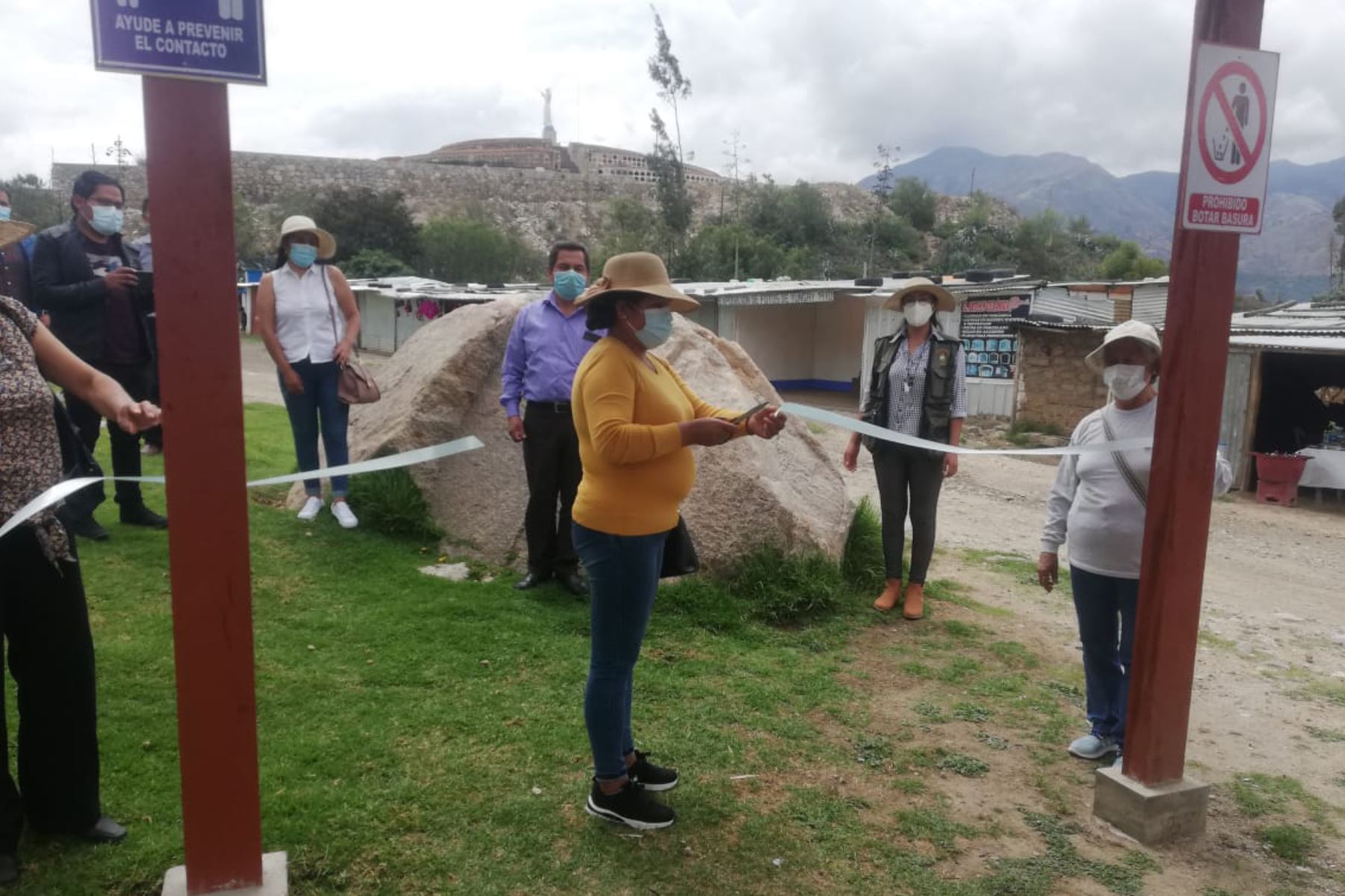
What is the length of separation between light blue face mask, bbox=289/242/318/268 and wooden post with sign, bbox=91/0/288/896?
3.61m

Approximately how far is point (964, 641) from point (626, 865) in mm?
2921

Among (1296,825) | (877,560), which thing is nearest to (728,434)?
(1296,825)

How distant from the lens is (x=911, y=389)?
17.8ft

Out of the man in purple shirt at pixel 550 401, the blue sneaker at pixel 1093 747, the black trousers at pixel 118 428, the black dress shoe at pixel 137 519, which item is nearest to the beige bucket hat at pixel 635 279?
the man in purple shirt at pixel 550 401

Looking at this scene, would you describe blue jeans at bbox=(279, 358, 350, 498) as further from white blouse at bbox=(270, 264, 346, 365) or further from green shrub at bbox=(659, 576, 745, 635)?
green shrub at bbox=(659, 576, 745, 635)

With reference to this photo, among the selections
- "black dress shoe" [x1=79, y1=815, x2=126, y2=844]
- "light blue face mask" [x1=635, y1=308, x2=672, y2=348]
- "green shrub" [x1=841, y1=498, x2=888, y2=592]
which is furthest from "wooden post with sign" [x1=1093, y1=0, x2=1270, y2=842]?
"black dress shoe" [x1=79, y1=815, x2=126, y2=844]

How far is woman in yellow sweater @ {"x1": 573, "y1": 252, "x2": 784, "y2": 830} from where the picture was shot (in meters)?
2.90

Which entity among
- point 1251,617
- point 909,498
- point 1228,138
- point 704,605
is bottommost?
point 1251,617

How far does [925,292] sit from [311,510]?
4063 mm

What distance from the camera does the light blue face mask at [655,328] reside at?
119 inches

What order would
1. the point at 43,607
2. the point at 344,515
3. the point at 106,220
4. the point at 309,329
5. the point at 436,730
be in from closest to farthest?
the point at 43,607, the point at 436,730, the point at 106,220, the point at 309,329, the point at 344,515

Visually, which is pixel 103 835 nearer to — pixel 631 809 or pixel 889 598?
pixel 631 809

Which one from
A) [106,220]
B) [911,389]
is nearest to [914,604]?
[911,389]

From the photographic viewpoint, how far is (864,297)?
2256cm
